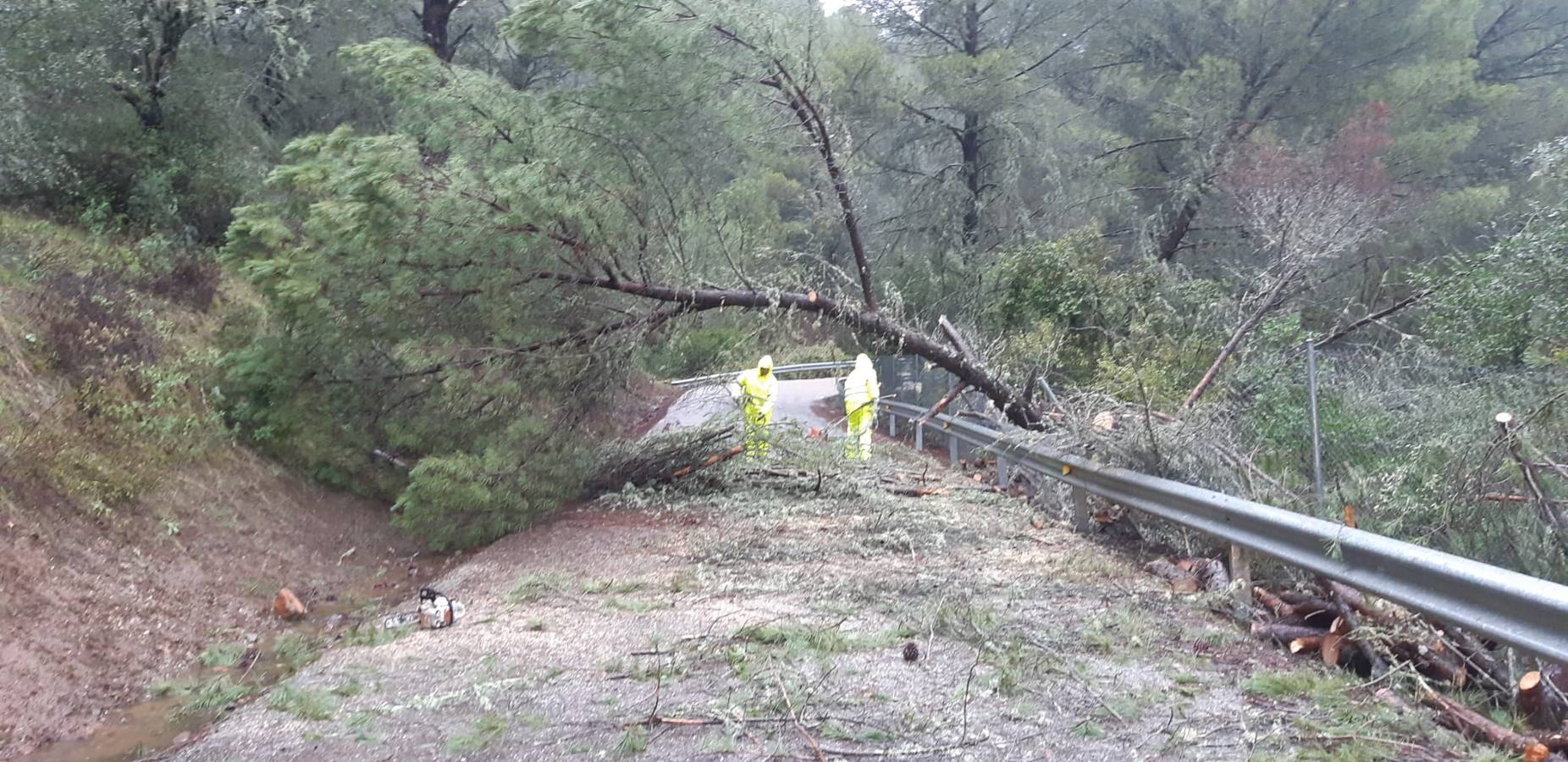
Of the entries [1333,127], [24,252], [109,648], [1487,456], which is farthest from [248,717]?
[1333,127]

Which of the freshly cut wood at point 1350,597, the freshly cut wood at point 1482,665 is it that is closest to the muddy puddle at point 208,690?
the freshly cut wood at point 1350,597

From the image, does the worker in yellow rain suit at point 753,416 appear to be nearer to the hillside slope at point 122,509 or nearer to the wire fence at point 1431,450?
the hillside slope at point 122,509

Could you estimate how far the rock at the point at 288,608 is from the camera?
9070mm

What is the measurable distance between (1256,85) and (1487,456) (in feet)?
63.2

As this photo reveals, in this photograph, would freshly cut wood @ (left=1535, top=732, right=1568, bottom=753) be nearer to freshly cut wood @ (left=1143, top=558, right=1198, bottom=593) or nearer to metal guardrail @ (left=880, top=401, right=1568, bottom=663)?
metal guardrail @ (left=880, top=401, right=1568, bottom=663)

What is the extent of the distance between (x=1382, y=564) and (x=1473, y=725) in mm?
909

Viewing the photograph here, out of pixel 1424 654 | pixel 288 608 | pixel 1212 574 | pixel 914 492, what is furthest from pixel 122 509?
pixel 1424 654

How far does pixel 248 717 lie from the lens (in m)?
5.12

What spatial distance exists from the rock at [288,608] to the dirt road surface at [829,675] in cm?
143

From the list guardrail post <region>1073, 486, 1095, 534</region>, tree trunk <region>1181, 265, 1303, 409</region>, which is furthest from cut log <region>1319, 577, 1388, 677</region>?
tree trunk <region>1181, 265, 1303, 409</region>

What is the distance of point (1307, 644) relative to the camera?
567 cm

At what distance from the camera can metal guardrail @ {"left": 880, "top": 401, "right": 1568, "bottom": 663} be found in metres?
4.24

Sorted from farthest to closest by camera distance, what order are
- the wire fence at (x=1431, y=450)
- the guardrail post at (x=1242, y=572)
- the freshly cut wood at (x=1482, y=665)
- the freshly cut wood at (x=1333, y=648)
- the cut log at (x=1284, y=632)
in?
the wire fence at (x=1431, y=450), the guardrail post at (x=1242, y=572), the cut log at (x=1284, y=632), the freshly cut wood at (x=1333, y=648), the freshly cut wood at (x=1482, y=665)

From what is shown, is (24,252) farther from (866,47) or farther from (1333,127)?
(1333,127)
